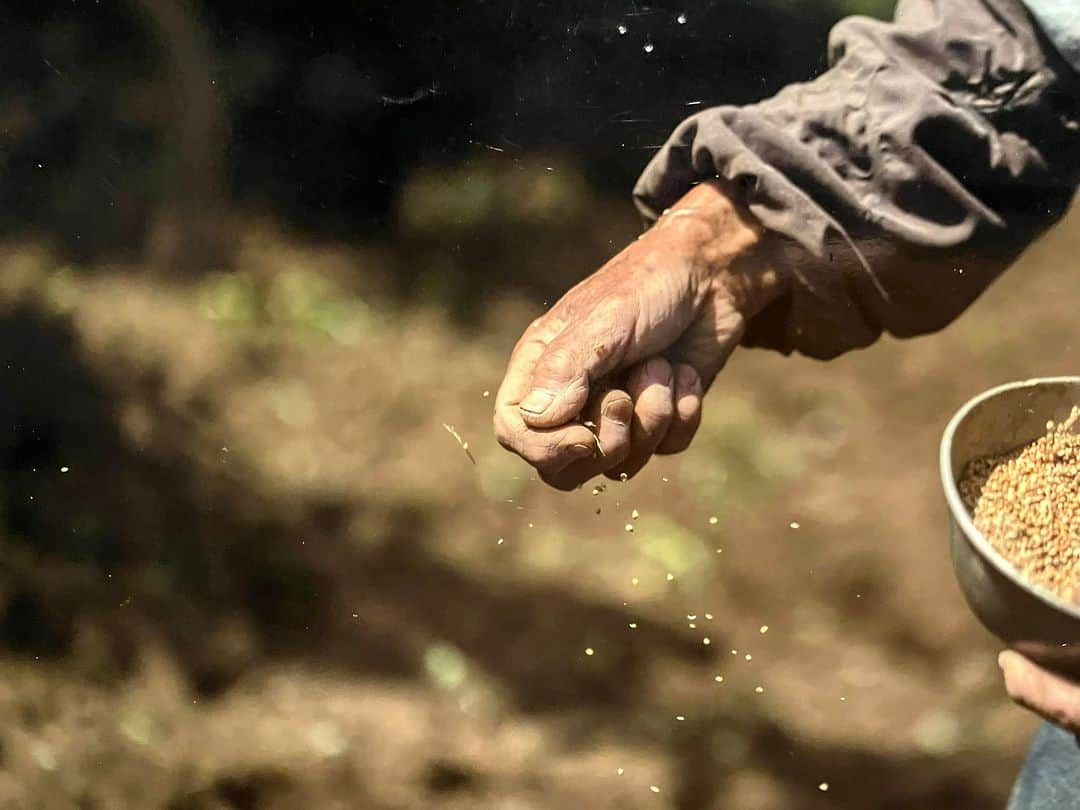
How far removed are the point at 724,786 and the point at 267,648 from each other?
1.47ft

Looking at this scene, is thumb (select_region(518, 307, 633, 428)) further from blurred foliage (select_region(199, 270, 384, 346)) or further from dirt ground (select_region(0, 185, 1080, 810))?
blurred foliage (select_region(199, 270, 384, 346))

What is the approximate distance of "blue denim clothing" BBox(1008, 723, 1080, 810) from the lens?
2.22 ft

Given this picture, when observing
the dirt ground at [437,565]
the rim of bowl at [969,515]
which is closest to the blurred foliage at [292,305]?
the dirt ground at [437,565]

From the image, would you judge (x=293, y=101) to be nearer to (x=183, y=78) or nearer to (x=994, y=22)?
(x=183, y=78)

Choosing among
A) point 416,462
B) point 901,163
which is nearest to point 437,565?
point 416,462

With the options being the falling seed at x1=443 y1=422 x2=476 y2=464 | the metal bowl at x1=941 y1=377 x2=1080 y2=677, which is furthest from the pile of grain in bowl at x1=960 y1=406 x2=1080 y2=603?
the falling seed at x1=443 y1=422 x2=476 y2=464

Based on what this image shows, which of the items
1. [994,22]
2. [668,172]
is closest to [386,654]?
[668,172]

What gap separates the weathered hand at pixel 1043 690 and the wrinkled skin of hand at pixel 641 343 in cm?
25

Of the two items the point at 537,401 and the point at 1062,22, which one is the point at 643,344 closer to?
the point at 537,401

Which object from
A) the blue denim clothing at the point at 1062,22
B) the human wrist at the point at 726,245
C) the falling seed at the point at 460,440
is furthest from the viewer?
the falling seed at the point at 460,440

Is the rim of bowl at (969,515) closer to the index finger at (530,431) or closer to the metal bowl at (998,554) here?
the metal bowl at (998,554)

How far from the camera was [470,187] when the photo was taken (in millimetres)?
651

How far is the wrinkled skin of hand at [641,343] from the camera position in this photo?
607mm

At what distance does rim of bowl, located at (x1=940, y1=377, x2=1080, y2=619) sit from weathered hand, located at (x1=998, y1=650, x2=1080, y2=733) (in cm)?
7
